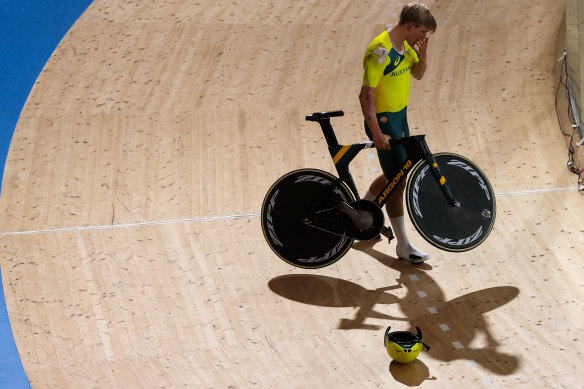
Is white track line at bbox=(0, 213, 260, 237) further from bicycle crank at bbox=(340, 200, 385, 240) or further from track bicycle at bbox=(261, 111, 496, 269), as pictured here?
bicycle crank at bbox=(340, 200, 385, 240)

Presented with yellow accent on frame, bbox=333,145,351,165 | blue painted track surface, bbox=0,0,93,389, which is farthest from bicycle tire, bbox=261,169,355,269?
blue painted track surface, bbox=0,0,93,389

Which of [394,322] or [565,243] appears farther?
[565,243]

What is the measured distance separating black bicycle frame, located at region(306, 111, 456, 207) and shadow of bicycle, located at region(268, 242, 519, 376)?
0.50 metres

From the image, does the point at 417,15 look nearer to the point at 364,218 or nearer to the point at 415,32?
the point at 415,32

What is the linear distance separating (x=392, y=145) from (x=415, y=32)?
0.58 m

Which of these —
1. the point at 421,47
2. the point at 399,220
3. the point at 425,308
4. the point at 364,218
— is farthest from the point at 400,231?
the point at 421,47

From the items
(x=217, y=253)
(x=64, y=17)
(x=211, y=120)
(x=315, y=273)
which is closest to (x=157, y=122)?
(x=211, y=120)

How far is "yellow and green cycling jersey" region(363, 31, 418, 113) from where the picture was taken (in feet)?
12.5

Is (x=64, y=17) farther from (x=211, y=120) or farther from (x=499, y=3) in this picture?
(x=499, y=3)

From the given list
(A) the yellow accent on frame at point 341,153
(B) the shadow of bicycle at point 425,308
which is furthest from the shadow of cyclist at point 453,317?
(A) the yellow accent on frame at point 341,153

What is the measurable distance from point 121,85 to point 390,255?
2413 mm

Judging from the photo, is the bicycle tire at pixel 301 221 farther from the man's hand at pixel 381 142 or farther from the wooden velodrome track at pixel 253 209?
the man's hand at pixel 381 142

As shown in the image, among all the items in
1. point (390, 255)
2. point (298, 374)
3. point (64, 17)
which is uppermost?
point (64, 17)

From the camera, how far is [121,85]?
217 inches
